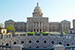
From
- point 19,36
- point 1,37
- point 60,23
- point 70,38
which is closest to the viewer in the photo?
point 1,37

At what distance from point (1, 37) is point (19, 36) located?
26.4 feet

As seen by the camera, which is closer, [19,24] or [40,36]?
[40,36]

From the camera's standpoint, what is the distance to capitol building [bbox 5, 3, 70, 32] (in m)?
75.3

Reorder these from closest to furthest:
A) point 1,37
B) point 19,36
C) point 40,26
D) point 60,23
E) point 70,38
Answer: point 1,37 → point 70,38 → point 19,36 → point 40,26 → point 60,23

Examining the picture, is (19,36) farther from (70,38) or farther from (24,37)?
(70,38)

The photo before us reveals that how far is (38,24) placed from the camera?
7500 centimetres

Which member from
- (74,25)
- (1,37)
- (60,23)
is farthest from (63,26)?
(1,37)

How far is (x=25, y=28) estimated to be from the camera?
267ft

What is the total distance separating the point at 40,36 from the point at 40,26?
1540 inches

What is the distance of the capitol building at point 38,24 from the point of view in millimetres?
75294

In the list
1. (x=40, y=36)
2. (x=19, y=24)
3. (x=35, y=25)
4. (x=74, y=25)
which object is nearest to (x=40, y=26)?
(x=35, y=25)

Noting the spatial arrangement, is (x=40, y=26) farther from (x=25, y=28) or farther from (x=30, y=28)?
(x=25, y=28)

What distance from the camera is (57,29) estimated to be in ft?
272

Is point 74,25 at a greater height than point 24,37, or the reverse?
point 74,25
